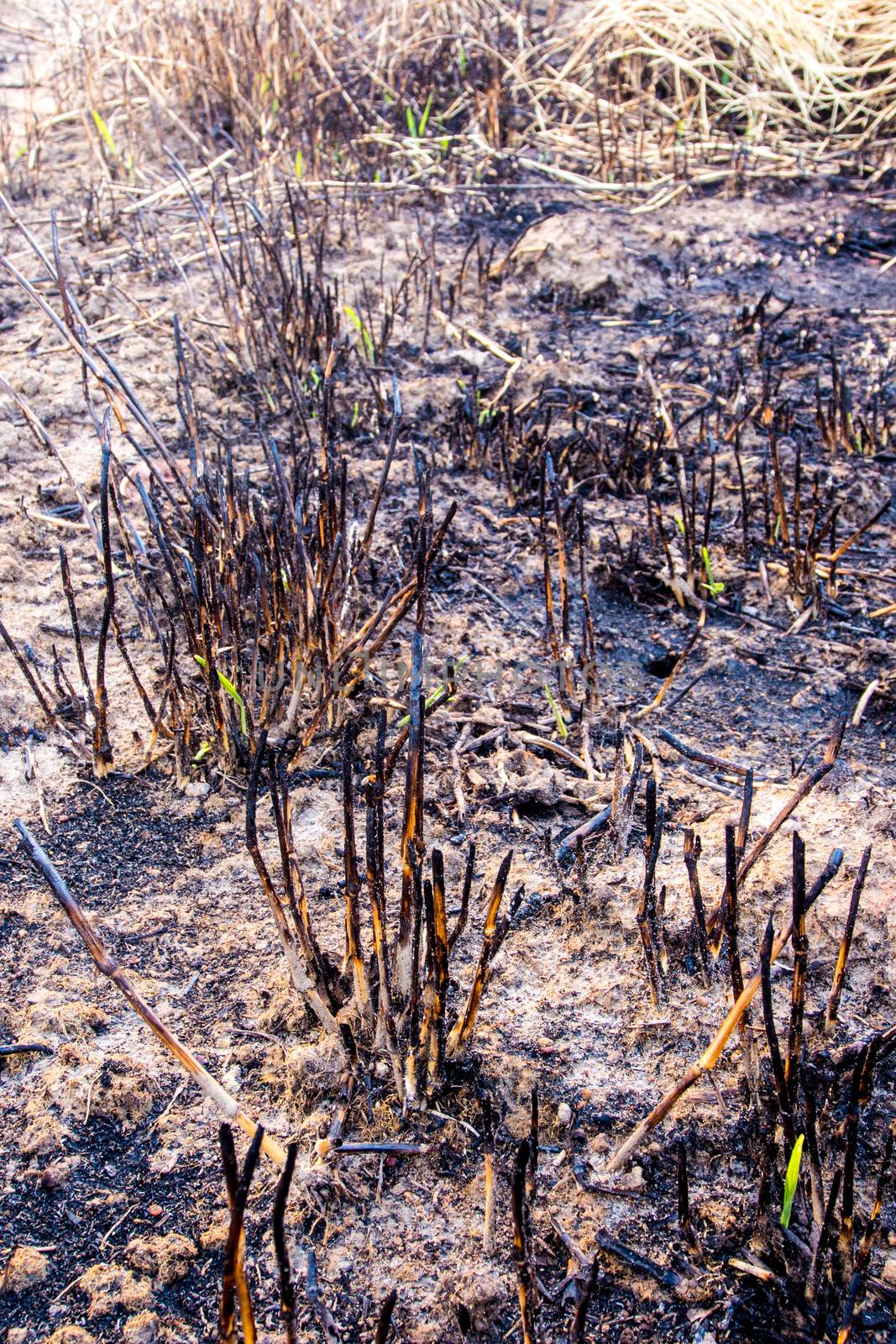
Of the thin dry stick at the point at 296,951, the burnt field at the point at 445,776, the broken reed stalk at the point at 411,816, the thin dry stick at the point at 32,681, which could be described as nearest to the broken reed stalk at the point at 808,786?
the burnt field at the point at 445,776

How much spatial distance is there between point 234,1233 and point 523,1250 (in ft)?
1.16

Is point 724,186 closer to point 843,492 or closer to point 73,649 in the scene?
point 843,492

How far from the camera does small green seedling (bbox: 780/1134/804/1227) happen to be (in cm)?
133

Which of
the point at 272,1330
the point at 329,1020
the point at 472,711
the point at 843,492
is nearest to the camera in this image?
the point at 272,1330

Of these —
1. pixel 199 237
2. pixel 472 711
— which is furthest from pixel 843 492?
pixel 199 237

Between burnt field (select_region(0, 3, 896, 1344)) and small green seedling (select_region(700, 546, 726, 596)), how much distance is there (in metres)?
0.02

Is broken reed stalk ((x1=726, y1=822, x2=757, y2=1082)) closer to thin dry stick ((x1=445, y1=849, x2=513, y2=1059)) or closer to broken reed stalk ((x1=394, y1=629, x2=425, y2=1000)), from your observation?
thin dry stick ((x1=445, y1=849, x2=513, y2=1059))

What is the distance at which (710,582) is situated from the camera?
2.75 m

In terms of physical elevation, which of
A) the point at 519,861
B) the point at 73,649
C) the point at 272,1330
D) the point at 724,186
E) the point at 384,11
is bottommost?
the point at 272,1330

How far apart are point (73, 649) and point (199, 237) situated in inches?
95.0

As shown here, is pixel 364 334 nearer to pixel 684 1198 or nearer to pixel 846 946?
pixel 846 946

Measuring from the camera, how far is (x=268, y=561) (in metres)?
2.16

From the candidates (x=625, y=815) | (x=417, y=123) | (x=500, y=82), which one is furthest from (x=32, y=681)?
(x=500, y=82)

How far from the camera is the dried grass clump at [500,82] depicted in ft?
15.6
